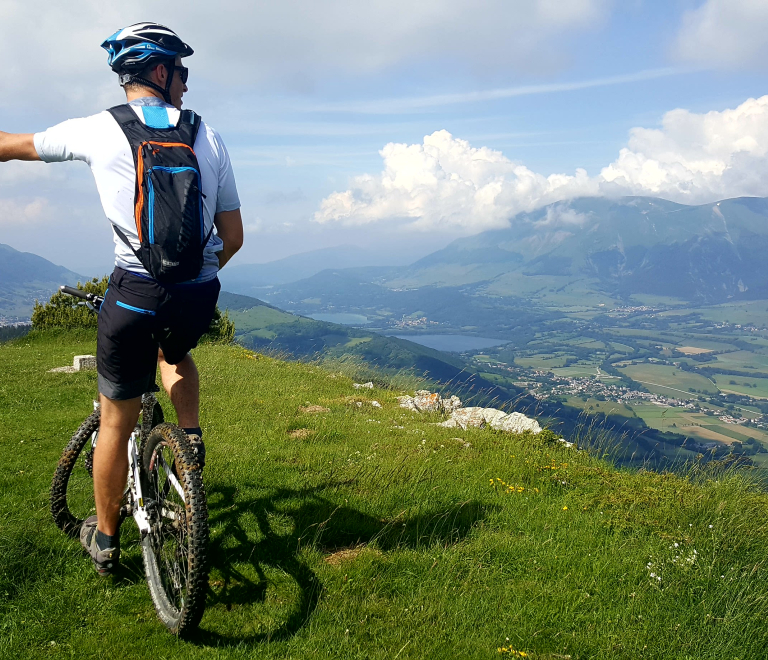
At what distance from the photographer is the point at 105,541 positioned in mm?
3887

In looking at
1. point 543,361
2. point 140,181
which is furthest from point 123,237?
point 543,361

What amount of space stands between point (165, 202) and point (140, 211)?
0.55 feet

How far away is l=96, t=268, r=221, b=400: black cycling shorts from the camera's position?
320 centimetres

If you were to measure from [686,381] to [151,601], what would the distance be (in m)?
127

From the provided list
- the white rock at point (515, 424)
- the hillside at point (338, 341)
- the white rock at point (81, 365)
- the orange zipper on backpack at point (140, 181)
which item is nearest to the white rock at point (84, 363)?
the white rock at point (81, 365)

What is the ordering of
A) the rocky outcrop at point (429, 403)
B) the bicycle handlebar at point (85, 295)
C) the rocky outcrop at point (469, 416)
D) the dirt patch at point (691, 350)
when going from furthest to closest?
the dirt patch at point (691, 350)
the rocky outcrop at point (429, 403)
the rocky outcrop at point (469, 416)
the bicycle handlebar at point (85, 295)

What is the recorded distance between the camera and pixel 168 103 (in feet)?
11.4

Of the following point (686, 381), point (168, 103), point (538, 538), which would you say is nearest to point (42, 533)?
point (168, 103)

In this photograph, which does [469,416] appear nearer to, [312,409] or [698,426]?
[312,409]

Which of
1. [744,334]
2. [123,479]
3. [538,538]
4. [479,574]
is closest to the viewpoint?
[123,479]

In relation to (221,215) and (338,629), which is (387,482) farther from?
(221,215)

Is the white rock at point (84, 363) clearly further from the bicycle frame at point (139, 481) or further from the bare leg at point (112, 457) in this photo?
the bare leg at point (112, 457)

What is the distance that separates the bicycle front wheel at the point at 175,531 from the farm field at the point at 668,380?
10549 cm

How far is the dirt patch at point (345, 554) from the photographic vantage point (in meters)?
4.40
